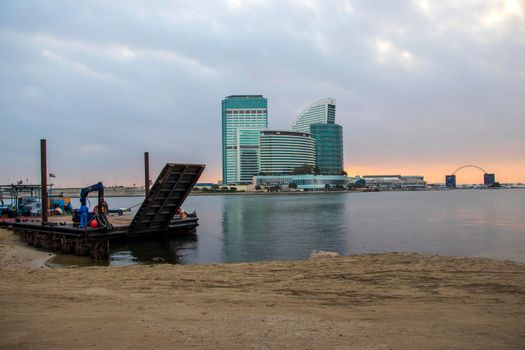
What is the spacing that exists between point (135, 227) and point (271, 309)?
24897 millimetres

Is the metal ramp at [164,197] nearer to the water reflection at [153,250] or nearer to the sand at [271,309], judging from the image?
the water reflection at [153,250]

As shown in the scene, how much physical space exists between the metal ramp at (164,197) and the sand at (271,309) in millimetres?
14677

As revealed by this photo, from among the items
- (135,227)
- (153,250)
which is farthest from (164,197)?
(153,250)

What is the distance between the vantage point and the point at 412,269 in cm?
1413

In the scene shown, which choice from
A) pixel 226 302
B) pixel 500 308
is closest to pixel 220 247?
pixel 226 302

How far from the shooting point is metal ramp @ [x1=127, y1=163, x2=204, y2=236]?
28547 mm

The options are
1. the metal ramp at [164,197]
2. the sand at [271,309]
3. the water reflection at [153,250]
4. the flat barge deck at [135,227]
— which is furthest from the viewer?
the metal ramp at [164,197]

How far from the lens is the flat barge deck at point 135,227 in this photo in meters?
26.3

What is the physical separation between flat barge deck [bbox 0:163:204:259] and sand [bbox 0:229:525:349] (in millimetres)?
12452

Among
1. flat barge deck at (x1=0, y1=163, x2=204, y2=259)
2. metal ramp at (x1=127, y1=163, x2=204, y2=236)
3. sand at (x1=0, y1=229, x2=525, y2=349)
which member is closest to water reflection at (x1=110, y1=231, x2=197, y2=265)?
flat barge deck at (x1=0, y1=163, x2=204, y2=259)

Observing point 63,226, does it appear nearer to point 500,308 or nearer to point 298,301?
point 298,301

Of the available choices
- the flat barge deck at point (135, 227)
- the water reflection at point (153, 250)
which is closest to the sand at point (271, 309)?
the water reflection at point (153, 250)

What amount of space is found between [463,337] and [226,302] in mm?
4757

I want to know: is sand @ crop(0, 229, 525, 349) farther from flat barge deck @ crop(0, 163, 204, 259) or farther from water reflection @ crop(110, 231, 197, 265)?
flat barge deck @ crop(0, 163, 204, 259)
